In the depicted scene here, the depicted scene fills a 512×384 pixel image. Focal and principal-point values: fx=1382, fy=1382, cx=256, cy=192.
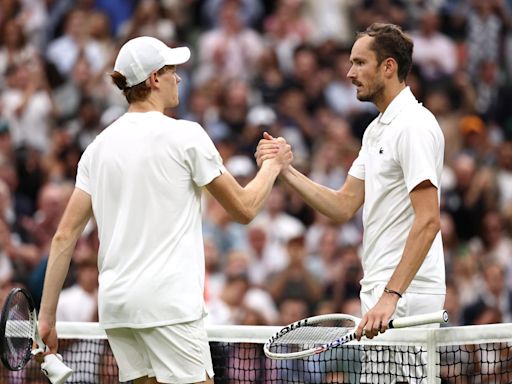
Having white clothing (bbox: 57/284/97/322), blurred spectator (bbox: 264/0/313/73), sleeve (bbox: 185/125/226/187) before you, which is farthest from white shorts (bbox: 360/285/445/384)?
blurred spectator (bbox: 264/0/313/73)

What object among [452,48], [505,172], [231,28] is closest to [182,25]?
[231,28]

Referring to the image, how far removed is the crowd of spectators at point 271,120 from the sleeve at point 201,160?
5207mm

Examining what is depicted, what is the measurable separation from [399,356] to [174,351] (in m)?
1.38

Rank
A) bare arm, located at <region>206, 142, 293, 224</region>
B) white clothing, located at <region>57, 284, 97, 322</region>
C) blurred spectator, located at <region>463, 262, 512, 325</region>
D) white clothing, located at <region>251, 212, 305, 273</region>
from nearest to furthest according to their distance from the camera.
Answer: bare arm, located at <region>206, 142, 293, 224</region>, white clothing, located at <region>57, 284, 97, 322</region>, blurred spectator, located at <region>463, 262, 512, 325</region>, white clothing, located at <region>251, 212, 305, 273</region>

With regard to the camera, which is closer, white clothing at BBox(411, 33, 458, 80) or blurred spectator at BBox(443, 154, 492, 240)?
blurred spectator at BBox(443, 154, 492, 240)

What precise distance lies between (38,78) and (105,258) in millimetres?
9179

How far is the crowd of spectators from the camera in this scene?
12742 mm

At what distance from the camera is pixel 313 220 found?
45.3 feet

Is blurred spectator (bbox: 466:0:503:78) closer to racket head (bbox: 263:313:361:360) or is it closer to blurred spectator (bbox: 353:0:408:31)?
blurred spectator (bbox: 353:0:408:31)

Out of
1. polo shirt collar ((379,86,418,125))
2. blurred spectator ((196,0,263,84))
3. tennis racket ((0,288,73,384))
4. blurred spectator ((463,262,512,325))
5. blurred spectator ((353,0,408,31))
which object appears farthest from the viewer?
blurred spectator ((353,0,408,31))

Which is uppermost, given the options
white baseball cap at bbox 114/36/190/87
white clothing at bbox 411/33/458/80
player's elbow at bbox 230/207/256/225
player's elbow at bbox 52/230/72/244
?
white clothing at bbox 411/33/458/80

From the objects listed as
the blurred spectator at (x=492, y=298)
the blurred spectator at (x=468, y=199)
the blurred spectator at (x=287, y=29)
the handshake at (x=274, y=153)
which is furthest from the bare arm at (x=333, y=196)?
the blurred spectator at (x=287, y=29)

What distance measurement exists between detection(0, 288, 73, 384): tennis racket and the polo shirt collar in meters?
2.04

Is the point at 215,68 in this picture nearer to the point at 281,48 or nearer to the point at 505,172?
the point at 281,48
